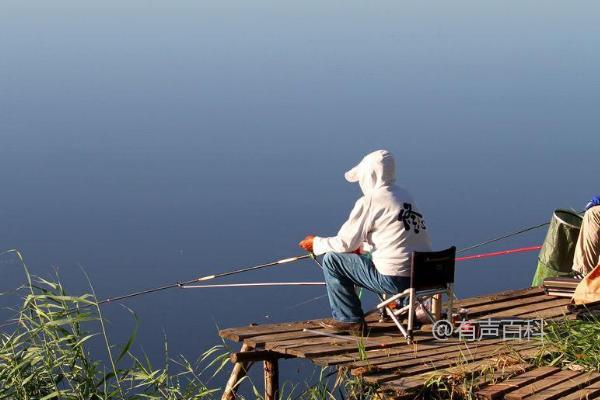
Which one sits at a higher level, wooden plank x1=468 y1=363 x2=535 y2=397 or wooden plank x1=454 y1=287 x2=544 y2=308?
wooden plank x1=468 y1=363 x2=535 y2=397

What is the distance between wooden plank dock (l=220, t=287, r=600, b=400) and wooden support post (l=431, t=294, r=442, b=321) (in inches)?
5.4

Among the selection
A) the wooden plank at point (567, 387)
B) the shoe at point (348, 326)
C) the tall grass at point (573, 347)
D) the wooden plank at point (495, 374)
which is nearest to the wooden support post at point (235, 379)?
the shoe at point (348, 326)

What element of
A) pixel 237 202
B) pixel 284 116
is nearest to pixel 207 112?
pixel 284 116

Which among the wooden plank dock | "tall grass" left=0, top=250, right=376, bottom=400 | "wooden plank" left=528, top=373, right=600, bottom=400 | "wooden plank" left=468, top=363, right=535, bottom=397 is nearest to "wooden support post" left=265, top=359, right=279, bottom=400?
the wooden plank dock

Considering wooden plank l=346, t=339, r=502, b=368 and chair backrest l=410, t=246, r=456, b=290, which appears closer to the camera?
wooden plank l=346, t=339, r=502, b=368

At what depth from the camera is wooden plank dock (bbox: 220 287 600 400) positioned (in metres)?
6.38

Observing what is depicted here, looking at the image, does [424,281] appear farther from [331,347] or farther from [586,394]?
[586,394]

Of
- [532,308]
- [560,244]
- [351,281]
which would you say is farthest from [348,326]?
[560,244]

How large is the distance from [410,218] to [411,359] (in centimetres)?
85

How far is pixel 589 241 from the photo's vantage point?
9.02 metres

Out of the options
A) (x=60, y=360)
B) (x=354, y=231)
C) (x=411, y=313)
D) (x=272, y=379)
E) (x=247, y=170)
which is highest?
(x=354, y=231)

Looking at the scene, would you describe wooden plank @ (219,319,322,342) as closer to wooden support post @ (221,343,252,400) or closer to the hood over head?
wooden support post @ (221,343,252,400)

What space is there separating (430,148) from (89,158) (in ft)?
105

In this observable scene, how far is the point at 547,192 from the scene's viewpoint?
98688mm
